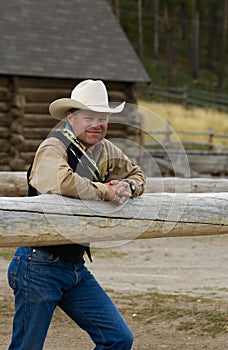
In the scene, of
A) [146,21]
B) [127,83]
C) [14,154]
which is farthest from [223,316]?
[146,21]

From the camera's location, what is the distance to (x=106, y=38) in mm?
18031

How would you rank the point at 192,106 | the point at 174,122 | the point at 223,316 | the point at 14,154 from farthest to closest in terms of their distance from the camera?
1. the point at 192,106
2. the point at 174,122
3. the point at 14,154
4. the point at 223,316

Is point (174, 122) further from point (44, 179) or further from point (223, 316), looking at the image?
point (44, 179)

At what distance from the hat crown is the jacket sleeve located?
28cm

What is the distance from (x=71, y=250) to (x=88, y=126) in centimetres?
62

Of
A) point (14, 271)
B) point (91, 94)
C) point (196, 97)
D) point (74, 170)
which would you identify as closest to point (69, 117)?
point (91, 94)

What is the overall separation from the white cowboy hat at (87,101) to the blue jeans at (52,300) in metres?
0.72

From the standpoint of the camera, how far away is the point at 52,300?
3811mm

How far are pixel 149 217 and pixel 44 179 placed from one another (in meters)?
0.63

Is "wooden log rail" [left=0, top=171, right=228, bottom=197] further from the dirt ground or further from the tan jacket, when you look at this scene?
the tan jacket

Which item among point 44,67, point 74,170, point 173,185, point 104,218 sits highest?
point 74,170

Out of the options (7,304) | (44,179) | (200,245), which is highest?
(44,179)

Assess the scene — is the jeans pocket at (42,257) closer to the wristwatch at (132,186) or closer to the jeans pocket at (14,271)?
the jeans pocket at (14,271)

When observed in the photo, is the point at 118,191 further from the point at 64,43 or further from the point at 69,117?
the point at 64,43
